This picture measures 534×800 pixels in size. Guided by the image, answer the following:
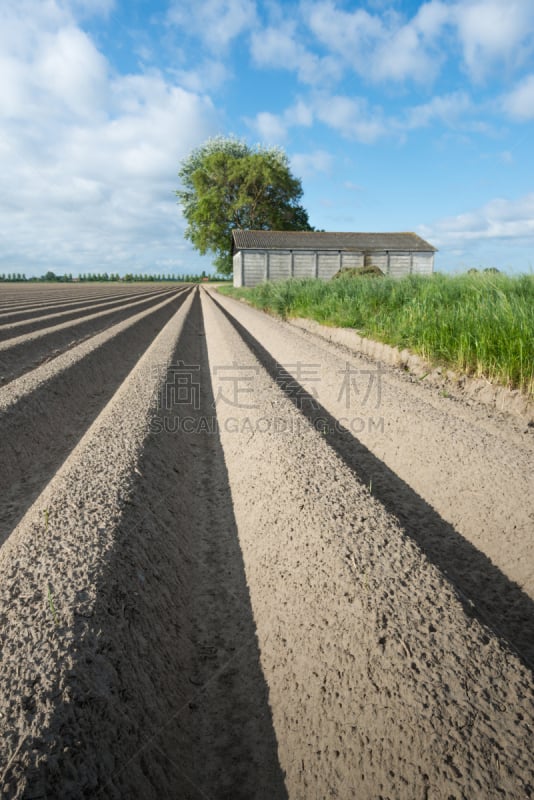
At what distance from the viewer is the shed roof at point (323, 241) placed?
869 inches

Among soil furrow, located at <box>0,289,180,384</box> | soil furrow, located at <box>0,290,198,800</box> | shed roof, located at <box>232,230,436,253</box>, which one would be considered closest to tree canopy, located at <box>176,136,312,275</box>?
shed roof, located at <box>232,230,436,253</box>

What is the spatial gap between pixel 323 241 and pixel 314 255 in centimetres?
120

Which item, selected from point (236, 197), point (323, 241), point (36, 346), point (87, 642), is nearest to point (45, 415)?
point (87, 642)

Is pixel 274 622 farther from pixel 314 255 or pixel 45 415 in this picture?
pixel 314 255

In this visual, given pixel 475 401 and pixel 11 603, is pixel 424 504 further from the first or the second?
pixel 11 603

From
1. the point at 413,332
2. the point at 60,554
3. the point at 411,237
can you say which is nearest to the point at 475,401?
the point at 413,332

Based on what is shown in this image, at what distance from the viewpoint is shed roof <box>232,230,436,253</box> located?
72.4 feet

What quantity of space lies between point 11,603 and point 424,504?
1.98 m

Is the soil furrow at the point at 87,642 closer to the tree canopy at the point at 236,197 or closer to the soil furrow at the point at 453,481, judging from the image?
the soil furrow at the point at 453,481

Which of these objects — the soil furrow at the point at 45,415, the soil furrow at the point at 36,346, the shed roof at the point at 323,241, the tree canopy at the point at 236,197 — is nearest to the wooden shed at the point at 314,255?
the shed roof at the point at 323,241

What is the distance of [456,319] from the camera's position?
408 cm

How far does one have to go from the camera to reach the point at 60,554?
1.60 metres

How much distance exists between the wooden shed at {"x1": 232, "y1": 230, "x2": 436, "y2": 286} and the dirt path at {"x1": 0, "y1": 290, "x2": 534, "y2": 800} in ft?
67.1

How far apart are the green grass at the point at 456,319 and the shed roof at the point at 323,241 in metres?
14.9
